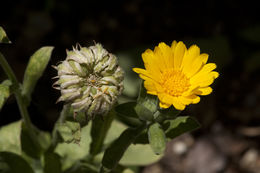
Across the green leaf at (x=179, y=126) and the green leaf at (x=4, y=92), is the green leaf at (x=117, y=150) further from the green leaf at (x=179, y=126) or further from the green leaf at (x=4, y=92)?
the green leaf at (x=4, y=92)

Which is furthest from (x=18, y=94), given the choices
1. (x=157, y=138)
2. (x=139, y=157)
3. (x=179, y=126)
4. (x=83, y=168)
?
(x=139, y=157)

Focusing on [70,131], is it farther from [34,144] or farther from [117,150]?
[34,144]

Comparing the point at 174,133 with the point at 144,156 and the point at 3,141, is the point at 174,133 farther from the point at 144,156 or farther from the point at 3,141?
the point at 3,141

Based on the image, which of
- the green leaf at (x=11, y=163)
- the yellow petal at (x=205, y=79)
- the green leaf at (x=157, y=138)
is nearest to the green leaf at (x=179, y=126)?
the green leaf at (x=157, y=138)

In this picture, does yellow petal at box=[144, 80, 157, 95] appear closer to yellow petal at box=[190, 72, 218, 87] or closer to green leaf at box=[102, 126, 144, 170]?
yellow petal at box=[190, 72, 218, 87]

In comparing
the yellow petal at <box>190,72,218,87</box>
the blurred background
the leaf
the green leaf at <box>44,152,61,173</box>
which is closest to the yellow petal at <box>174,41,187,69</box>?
the yellow petal at <box>190,72,218,87</box>

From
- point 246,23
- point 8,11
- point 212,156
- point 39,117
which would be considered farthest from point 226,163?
point 8,11
